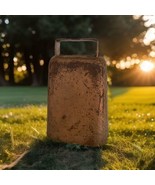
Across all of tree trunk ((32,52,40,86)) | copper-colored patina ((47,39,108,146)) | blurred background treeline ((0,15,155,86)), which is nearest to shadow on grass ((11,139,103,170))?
copper-colored patina ((47,39,108,146))

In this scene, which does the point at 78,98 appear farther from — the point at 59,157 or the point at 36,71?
the point at 36,71

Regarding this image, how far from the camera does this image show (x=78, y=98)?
5453 mm

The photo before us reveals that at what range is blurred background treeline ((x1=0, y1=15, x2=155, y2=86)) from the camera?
32.3 metres

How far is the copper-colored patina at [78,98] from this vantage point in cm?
539

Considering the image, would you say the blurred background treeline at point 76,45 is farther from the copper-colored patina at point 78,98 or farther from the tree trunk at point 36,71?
the copper-colored patina at point 78,98

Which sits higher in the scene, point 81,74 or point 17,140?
point 81,74

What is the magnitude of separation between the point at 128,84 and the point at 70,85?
33.8m

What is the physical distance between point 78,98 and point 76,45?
27200mm

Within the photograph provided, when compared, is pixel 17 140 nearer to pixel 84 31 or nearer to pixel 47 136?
pixel 47 136

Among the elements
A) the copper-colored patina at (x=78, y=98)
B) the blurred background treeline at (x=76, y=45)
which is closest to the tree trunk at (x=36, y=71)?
the blurred background treeline at (x=76, y=45)

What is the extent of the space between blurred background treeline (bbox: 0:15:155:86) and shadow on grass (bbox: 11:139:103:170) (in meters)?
26.1

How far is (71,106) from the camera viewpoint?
5484 mm
